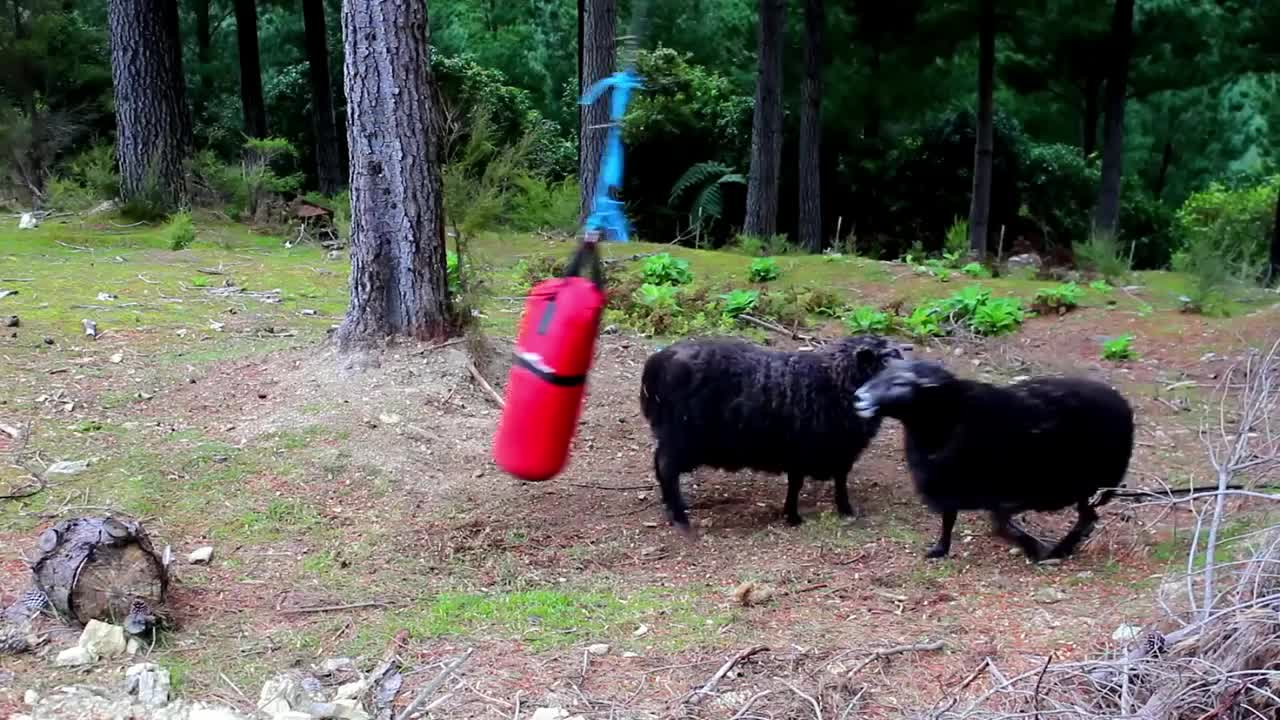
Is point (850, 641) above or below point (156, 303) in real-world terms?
below

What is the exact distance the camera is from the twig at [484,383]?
7875 mm

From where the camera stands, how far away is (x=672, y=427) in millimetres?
6531

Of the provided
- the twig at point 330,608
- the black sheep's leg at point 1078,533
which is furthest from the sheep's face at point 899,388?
the twig at point 330,608

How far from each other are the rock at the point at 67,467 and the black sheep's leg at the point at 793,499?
423cm

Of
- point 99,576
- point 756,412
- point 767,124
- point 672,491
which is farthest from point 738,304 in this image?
point 767,124

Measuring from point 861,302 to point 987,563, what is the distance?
6.31 meters

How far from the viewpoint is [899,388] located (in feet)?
19.6

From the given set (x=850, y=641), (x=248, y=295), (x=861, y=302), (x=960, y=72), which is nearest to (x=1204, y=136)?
(x=960, y=72)

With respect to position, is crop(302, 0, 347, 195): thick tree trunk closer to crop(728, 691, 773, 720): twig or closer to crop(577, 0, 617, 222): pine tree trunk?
crop(577, 0, 617, 222): pine tree trunk

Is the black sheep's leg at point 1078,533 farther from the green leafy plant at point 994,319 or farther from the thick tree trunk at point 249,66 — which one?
the thick tree trunk at point 249,66

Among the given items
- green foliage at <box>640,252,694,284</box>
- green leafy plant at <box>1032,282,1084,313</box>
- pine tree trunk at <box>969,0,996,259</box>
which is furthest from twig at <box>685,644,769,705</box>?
pine tree trunk at <box>969,0,996,259</box>

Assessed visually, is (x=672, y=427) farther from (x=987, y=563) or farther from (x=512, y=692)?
(x=512, y=692)

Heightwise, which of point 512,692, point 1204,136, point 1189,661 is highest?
point 1204,136

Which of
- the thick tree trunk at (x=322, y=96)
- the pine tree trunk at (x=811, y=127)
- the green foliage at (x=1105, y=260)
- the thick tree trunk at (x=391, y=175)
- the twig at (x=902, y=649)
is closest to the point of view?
the twig at (x=902, y=649)
